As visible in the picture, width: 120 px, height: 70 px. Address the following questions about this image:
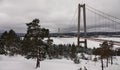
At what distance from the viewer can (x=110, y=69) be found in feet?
186

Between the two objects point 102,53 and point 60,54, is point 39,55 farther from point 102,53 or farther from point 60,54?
point 60,54

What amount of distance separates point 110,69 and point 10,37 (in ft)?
106

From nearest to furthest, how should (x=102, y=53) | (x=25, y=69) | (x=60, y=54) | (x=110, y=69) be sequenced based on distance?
(x=25, y=69)
(x=102, y=53)
(x=110, y=69)
(x=60, y=54)

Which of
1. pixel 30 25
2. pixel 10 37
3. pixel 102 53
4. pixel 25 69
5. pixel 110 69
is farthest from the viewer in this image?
pixel 10 37

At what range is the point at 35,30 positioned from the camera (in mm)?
37062

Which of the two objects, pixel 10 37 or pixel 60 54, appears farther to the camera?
pixel 60 54

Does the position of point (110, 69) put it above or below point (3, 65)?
below

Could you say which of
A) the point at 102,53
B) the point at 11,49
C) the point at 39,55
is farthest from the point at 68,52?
the point at 39,55

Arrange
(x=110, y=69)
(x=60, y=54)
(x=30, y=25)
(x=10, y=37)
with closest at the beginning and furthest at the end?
(x=30, y=25), (x=110, y=69), (x=10, y=37), (x=60, y=54)

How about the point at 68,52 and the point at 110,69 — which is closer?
the point at 110,69

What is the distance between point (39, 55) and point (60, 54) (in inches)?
1927

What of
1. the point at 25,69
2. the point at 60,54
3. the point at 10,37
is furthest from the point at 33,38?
the point at 60,54

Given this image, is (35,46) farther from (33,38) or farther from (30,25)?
(30,25)

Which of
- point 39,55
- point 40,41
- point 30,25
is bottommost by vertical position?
point 39,55
